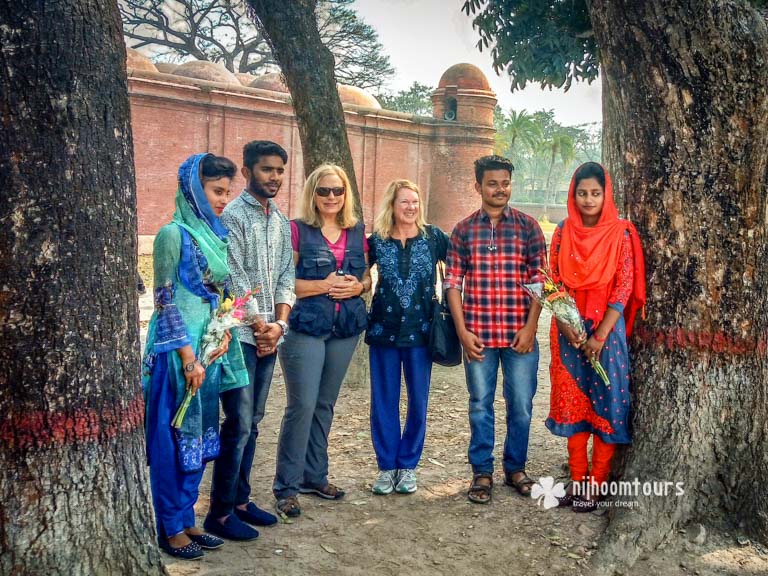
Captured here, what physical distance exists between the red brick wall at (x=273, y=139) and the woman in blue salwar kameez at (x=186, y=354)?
46.8 ft

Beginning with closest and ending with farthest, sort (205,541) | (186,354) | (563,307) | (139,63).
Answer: (186,354) < (205,541) < (563,307) < (139,63)

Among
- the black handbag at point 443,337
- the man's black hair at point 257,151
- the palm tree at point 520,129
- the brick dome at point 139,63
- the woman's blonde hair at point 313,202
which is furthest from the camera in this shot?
the palm tree at point 520,129

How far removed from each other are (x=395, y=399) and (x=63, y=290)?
2124mm

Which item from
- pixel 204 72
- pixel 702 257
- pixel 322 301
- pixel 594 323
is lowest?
pixel 594 323

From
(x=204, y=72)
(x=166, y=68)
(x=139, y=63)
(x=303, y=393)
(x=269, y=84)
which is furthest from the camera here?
(x=269, y=84)

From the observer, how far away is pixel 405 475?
4.29 metres

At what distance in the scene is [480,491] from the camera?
162 inches

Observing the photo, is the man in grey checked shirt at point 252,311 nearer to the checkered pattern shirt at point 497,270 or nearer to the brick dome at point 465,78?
the checkered pattern shirt at point 497,270

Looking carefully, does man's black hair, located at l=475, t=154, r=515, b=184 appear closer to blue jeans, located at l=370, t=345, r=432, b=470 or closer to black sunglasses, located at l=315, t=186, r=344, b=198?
black sunglasses, located at l=315, t=186, r=344, b=198

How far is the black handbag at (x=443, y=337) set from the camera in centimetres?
407

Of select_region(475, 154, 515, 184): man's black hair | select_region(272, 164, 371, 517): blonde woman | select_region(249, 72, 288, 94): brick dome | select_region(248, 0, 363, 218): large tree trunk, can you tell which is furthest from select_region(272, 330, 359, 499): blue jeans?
select_region(249, 72, 288, 94): brick dome

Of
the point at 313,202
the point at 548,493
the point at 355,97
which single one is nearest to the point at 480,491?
the point at 548,493

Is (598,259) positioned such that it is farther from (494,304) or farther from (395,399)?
(395,399)

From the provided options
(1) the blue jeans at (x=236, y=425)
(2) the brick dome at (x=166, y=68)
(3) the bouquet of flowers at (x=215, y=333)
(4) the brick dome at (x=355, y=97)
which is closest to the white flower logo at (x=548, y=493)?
(1) the blue jeans at (x=236, y=425)
